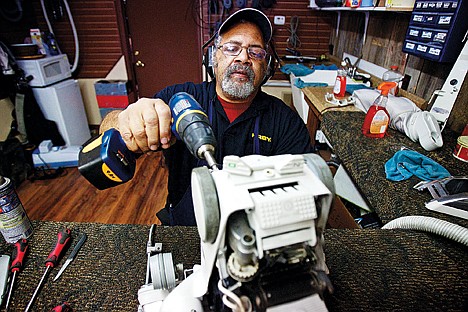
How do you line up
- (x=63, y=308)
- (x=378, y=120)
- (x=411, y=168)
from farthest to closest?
(x=378, y=120) → (x=411, y=168) → (x=63, y=308)

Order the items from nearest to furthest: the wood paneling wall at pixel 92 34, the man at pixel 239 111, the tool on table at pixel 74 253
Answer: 1. the tool on table at pixel 74 253
2. the man at pixel 239 111
3. the wood paneling wall at pixel 92 34

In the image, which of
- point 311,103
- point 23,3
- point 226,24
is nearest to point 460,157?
point 311,103

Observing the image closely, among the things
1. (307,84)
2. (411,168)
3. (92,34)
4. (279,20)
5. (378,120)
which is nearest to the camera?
(411,168)

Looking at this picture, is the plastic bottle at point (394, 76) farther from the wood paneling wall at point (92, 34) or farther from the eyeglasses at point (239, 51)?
the wood paneling wall at point (92, 34)

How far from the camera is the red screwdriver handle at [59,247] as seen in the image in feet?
2.37

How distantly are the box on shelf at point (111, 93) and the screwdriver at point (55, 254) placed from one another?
303 centimetres

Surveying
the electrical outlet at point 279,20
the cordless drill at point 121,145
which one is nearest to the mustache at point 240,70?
the cordless drill at point 121,145

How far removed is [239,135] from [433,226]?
2.62 ft

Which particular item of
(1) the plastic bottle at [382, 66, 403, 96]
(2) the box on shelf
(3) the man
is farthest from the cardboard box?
(1) the plastic bottle at [382, 66, 403, 96]

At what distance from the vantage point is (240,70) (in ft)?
4.04

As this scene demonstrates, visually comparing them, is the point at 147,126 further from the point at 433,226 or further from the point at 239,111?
the point at 433,226

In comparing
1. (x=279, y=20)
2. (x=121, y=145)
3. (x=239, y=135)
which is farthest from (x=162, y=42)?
(x=121, y=145)

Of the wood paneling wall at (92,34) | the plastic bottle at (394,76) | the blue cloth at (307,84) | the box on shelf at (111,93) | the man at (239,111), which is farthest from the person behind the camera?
the box on shelf at (111,93)

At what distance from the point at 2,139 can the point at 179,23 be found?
2447 mm
